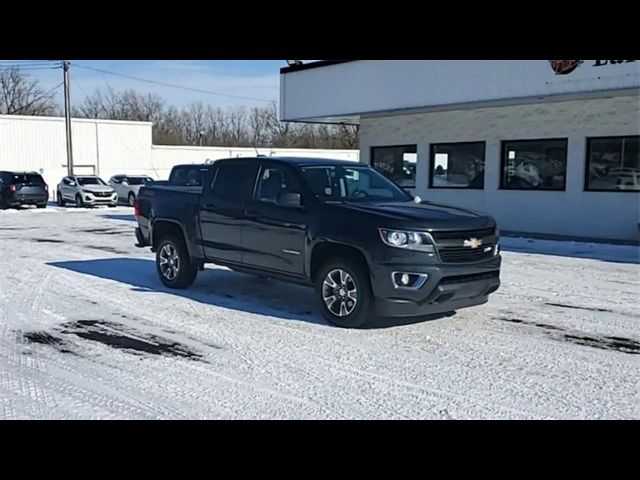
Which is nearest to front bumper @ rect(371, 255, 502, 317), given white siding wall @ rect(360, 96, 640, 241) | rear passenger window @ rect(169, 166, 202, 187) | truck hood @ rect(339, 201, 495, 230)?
truck hood @ rect(339, 201, 495, 230)

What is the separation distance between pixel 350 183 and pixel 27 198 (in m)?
25.8

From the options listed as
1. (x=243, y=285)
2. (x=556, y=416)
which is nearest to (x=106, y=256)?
(x=243, y=285)

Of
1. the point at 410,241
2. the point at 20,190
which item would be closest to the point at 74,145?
the point at 20,190

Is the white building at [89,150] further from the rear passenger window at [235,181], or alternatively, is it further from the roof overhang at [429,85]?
the rear passenger window at [235,181]

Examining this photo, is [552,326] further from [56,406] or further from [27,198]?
[27,198]

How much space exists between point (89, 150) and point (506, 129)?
32.3 meters

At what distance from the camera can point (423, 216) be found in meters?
6.68

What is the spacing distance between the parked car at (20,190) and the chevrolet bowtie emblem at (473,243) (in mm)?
27254

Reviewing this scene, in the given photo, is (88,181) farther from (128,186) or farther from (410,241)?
(410,241)

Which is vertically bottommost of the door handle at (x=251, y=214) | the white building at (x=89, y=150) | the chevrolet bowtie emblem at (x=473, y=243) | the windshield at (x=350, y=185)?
the chevrolet bowtie emblem at (x=473, y=243)

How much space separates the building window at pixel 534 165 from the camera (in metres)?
16.2

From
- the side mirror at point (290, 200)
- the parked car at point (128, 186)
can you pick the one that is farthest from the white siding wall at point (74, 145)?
the side mirror at point (290, 200)

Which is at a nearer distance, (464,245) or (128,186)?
(464,245)

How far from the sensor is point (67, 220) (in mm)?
23031
